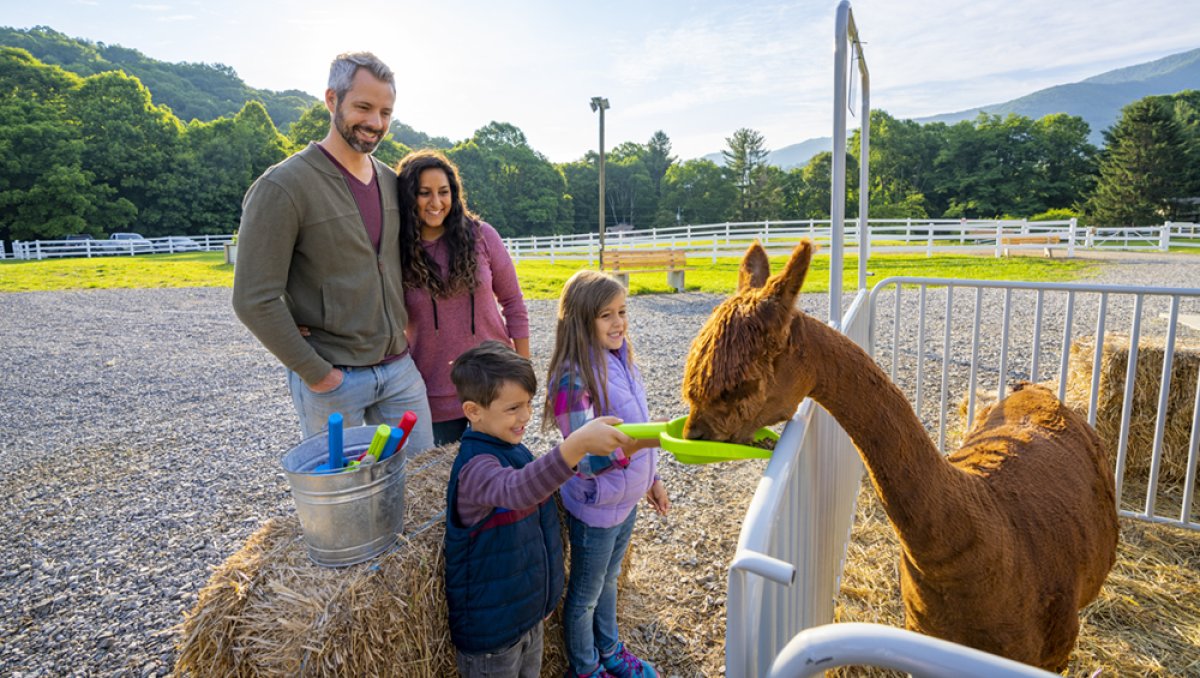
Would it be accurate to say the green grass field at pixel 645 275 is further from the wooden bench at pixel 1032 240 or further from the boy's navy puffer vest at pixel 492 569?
the boy's navy puffer vest at pixel 492 569

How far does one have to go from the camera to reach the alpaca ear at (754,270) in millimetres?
1687

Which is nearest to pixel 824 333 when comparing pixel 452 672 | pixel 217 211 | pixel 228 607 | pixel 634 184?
pixel 452 672

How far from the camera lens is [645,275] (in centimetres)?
2086

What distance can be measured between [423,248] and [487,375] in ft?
3.37

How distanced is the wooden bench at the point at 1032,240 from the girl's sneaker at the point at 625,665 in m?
24.3

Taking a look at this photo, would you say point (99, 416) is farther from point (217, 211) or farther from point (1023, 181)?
point (1023, 181)

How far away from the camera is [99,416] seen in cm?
705

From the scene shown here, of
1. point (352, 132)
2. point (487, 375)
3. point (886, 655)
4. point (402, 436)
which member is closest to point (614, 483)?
point (487, 375)

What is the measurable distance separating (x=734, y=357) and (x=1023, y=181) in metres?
66.5

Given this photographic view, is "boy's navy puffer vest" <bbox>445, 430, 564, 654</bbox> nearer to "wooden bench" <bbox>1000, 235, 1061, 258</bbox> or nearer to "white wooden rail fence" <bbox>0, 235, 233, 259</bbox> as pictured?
"wooden bench" <bbox>1000, 235, 1061, 258</bbox>

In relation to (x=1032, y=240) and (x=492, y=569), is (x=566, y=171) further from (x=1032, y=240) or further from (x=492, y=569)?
(x=492, y=569)

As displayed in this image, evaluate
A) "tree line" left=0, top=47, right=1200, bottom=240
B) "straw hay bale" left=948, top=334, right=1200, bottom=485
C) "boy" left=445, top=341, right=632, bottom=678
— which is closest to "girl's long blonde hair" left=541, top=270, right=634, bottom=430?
"boy" left=445, top=341, right=632, bottom=678

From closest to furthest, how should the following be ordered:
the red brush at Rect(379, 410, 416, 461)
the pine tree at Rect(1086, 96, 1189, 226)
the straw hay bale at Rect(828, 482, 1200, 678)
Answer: the red brush at Rect(379, 410, 416, 461) < the straw hay bale at Rect(828, 482, 1200, 678) < the pine tree at Rect(1086, 96, 1189, 226)

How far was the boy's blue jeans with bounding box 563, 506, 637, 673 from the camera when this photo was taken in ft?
7.75
